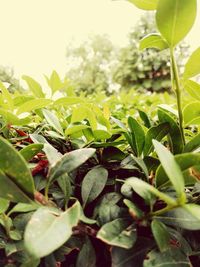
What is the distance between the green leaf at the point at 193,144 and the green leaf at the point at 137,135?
0.37ft

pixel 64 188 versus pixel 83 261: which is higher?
pixel 64 188

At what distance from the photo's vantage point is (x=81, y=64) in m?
37.1

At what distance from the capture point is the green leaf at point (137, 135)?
75 centimetres

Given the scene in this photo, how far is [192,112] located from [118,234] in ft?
1.26

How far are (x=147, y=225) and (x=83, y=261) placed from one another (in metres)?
0.14

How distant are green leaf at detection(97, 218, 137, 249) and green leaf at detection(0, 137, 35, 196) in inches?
5.5

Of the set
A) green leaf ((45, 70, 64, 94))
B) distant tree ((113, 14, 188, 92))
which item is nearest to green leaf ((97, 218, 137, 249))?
green leaf ((45, 70, 64, 94))

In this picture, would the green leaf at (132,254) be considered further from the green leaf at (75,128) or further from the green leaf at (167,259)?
the green leaf at (75,128)

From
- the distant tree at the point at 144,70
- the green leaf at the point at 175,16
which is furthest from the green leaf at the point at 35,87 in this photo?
the distant tree at the point at 144,70

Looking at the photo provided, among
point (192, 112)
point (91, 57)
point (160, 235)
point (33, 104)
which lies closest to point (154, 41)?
point (192, 112)

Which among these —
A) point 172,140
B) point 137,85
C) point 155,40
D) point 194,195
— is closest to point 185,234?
point 194,195

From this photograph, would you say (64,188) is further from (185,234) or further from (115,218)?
(185,234)

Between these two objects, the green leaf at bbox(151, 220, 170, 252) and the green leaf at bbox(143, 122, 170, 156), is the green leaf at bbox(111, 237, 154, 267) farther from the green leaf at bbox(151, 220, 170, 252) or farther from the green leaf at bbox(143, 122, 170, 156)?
the green leaf at bbox(143, 122, 170, 156)

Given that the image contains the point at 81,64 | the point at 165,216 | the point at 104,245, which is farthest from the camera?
the point at 81,64
